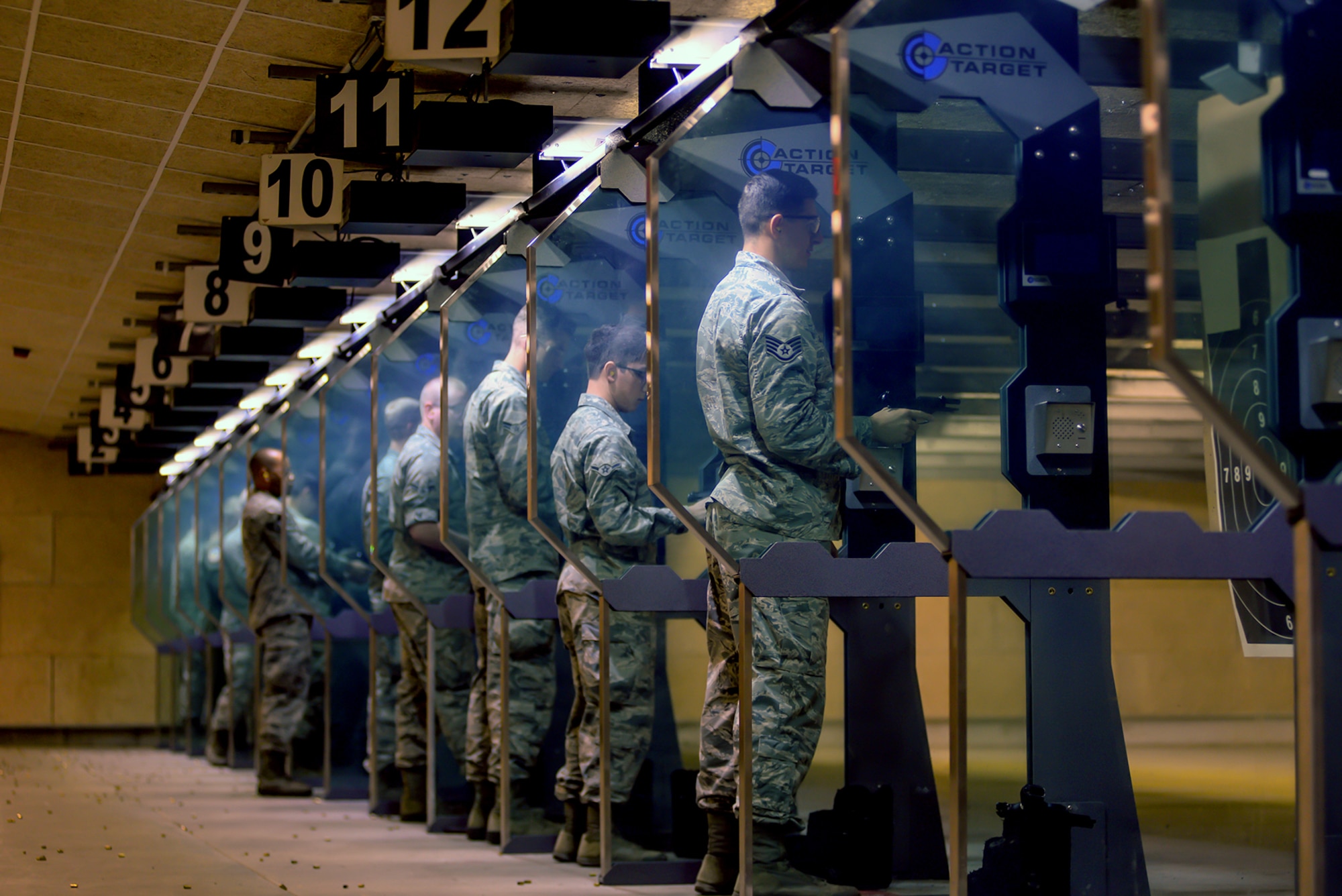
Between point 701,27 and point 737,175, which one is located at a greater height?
point 701,27

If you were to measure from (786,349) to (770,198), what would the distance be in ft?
1.47

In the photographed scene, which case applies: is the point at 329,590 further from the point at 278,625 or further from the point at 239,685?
the point at 239,685

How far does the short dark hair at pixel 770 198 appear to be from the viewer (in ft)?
14.8

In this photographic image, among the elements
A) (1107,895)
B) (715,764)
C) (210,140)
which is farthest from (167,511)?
(1107,895)

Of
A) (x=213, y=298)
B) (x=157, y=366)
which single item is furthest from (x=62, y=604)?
(x=213, y=298)

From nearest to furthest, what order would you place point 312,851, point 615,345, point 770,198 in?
point 770,198, point 615,345, point 312,851

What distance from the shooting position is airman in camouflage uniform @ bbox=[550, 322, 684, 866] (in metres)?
5.37

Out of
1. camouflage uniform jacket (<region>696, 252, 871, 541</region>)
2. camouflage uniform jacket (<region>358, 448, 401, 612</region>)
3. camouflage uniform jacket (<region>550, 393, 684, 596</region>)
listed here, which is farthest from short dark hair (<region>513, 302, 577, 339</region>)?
camouflage uniform jacket (<region>358, 448, 401, 612</region>)

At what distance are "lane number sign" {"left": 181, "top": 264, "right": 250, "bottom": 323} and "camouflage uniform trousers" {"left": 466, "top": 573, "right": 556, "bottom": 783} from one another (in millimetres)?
3517

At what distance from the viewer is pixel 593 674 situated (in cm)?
553

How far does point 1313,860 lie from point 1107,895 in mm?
1126

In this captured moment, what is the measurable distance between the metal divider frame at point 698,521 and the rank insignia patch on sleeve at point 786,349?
41 centimetres

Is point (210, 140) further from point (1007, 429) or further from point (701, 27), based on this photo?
point (1007, 429)

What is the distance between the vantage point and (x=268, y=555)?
9789 mm
